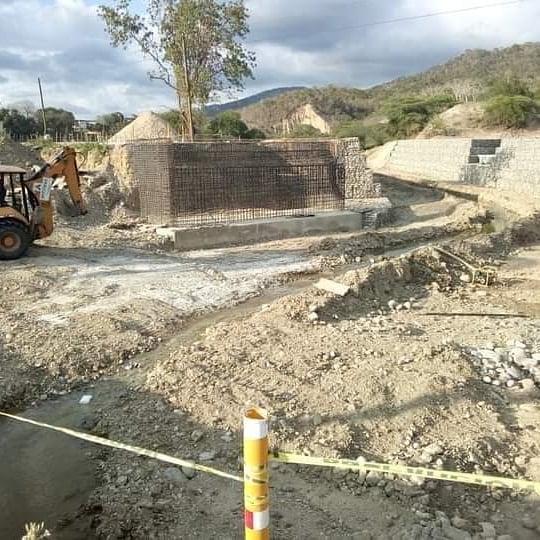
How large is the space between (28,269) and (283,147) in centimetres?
1285

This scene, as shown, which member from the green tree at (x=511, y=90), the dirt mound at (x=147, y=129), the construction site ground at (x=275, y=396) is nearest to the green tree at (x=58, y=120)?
the dirt mound at (x=147, y=129)

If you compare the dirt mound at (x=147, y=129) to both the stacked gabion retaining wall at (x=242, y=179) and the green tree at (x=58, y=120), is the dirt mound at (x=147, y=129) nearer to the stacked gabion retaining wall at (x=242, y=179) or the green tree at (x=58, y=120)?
the stacked gabion retaining wall at (x=242, y=179)

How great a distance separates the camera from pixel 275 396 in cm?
575

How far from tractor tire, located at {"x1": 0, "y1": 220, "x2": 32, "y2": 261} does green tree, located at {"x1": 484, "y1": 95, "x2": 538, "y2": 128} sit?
29012 millimetres

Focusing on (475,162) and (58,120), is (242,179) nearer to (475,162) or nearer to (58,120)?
(475,162)

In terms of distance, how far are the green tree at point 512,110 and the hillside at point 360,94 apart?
34476 mm

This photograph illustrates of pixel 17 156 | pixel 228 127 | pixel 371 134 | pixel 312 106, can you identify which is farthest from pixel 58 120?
pixel 17 156

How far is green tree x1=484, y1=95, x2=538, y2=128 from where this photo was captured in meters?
32.9

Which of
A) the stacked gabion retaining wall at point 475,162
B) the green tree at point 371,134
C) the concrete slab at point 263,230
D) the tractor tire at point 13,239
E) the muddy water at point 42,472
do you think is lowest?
the muddy water at point 42,472

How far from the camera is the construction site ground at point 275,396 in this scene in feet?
14.2

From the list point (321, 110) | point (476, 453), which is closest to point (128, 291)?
point (476, 453)

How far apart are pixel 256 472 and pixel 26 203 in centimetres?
1138

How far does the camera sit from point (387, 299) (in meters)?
9.88

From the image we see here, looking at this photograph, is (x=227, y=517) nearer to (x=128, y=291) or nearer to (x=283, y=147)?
(x=128, y=291)
